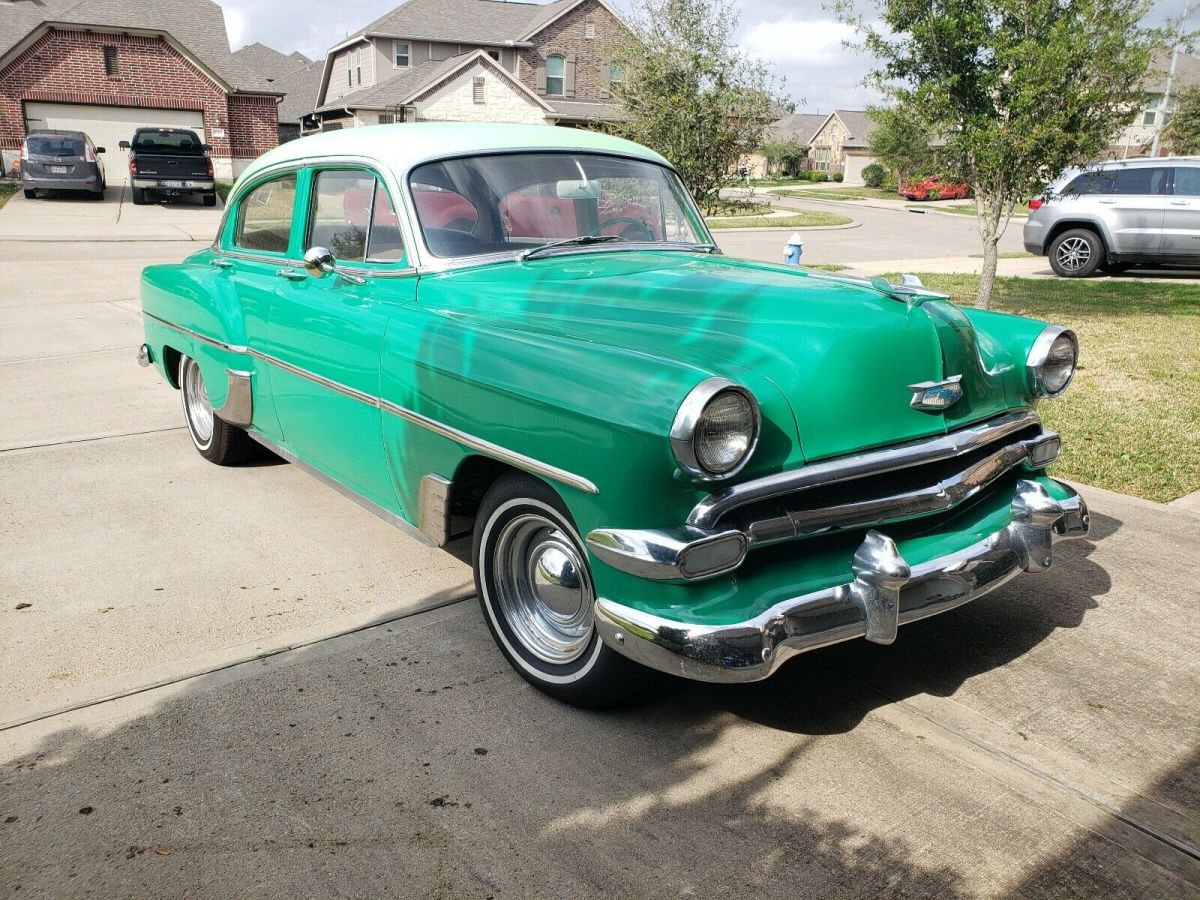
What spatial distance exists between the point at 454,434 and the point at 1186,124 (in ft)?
123

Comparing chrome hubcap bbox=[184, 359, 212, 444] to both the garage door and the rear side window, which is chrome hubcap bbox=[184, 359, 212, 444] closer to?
the rear side window

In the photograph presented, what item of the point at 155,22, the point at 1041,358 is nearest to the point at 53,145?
the point at 155,22

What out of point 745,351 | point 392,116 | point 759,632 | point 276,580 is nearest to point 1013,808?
point 759,632

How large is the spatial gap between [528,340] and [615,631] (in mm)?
917

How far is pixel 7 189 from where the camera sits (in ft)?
86.6

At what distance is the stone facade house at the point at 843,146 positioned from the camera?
65000mm

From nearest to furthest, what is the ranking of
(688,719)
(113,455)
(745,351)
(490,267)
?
1. (745,351)
2. (688,719)
3. (490,267)
4. (113,455)

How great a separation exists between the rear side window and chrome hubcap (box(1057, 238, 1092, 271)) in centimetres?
2109

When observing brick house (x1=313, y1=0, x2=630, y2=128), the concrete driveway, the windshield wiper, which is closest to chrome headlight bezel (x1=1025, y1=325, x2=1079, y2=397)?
the concrete driveway

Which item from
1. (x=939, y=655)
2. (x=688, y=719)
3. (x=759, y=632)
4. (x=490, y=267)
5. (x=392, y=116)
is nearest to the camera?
(x=759, y=632)

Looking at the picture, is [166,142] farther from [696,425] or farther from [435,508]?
[696,425]

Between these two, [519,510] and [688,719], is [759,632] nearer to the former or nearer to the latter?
[688,719]

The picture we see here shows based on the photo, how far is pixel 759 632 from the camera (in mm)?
2576

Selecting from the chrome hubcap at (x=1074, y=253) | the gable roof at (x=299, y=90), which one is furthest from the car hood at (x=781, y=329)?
the gable roof at (x=299, y=90)
